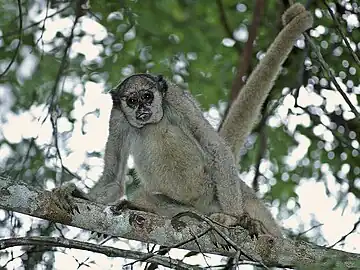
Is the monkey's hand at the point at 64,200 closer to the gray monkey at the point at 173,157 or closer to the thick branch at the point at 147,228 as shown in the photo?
the thick branch at the point at 147,228

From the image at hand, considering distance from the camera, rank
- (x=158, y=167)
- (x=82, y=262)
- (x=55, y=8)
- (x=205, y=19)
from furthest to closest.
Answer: (x=205, y=19)
(x=55, y=8)
(x=158, y=167)
(x=82, y=262)

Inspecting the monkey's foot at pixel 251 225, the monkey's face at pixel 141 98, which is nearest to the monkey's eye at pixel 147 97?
the monkey's face at pixel 141 98

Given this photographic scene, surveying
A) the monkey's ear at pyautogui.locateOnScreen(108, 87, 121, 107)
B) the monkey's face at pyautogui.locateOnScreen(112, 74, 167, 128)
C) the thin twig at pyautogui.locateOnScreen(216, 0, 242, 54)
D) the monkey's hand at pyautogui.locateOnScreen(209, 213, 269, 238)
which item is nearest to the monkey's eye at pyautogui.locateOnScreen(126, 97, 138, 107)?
the monkey's face at pyautogui.locateOnScreen(112, 74, 167, 128)

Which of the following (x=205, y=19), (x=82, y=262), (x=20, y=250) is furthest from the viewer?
(x=205, y=19)

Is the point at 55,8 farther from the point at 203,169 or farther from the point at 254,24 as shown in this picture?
the point at 203,169

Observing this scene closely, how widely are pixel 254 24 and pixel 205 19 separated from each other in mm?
1376

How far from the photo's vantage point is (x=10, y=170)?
20.0 ft

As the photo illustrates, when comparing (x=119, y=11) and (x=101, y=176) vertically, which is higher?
(x=119, y=11)

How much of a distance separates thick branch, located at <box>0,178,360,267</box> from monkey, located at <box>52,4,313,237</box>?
0.72 m

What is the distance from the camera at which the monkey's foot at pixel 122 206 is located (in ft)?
15.6

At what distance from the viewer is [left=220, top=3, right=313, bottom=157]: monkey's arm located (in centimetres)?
665

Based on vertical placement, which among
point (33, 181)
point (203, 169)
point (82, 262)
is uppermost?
point (33, 181)

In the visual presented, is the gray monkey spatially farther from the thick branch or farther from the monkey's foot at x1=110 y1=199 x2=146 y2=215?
the thick branch

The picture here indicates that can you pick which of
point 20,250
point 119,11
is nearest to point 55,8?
point 119,11
